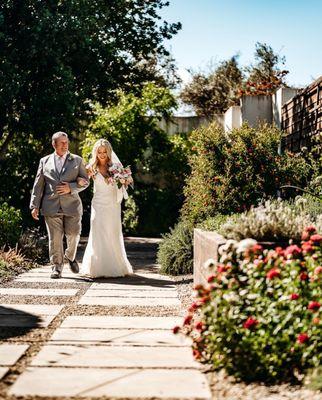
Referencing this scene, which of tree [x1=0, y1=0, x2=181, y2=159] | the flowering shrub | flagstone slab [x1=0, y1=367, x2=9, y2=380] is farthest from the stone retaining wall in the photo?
tree [x1=0, y1=0, x2=181, y2=159]

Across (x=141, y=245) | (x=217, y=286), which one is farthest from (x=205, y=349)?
(x=141, y=245)

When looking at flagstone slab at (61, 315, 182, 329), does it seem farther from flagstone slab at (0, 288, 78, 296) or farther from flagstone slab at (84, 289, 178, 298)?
flagstone slab at (0, 288, 78, 296)

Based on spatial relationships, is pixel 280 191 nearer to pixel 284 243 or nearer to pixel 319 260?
pixel 284 243

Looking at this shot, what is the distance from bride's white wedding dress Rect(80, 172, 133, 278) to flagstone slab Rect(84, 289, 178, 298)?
1288mm

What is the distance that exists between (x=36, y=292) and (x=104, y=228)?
1.86m

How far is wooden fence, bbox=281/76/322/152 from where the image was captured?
10016mm

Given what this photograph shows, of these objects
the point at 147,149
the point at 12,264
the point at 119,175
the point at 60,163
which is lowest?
the point at 12,264

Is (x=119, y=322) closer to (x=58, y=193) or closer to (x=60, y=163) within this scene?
(x=58, y=193)

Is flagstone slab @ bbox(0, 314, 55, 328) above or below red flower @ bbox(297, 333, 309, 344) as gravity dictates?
below

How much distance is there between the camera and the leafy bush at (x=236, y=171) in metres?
8.94

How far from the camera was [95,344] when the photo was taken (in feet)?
13.8

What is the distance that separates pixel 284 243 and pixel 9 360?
2.32 meters

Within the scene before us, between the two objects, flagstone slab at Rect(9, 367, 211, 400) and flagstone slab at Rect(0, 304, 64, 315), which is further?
flagstone slab at Rect(0, 304, 64, 315)

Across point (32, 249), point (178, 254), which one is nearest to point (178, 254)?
point (178, 254)
